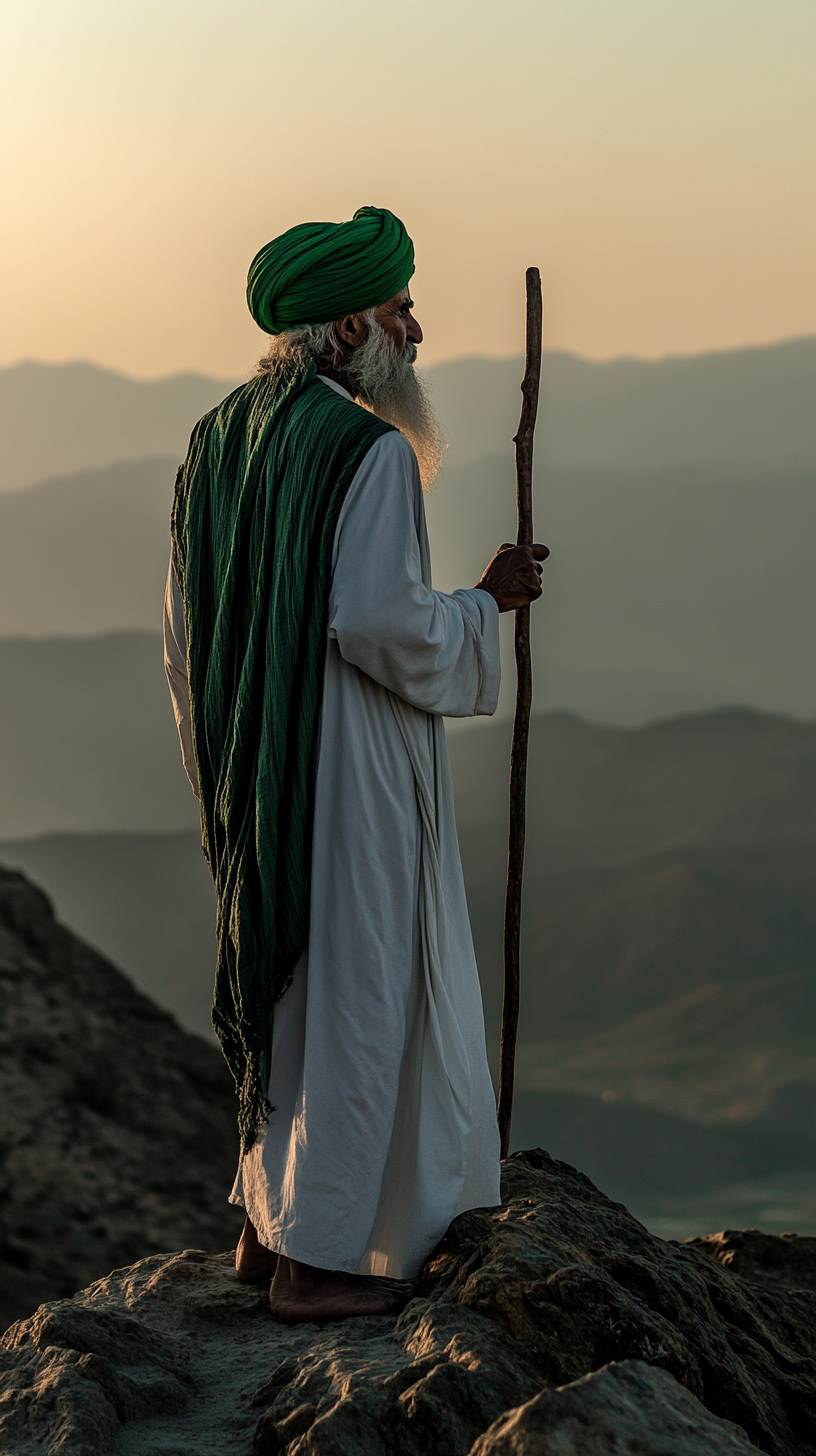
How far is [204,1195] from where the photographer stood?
9.47 metres

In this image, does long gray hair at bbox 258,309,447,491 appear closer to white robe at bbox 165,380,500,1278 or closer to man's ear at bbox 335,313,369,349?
man's ear at bbox 335,313,369,349

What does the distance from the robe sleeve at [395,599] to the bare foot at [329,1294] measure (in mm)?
1188

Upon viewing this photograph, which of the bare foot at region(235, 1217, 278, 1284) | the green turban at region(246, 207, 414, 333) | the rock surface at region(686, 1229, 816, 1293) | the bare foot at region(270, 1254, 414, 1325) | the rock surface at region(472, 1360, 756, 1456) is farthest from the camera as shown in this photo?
the rock surface at region(686, 1229, 816, 1293)

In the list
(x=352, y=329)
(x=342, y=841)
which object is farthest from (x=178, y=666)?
(x=352, y=329)

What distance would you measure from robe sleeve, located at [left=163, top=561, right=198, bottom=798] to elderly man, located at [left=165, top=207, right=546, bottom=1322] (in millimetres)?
314

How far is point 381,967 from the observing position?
2965mm

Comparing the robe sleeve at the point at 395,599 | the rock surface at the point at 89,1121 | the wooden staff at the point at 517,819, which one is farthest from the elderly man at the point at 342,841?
the rock surface at the point at 89,1121

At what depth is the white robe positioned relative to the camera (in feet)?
9.66

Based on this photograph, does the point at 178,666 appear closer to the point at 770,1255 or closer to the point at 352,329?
the point at 352,329

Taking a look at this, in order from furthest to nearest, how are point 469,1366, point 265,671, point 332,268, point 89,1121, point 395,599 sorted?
point 89,1121, point 332,268, point 265,671, point 395,599, point 469,1366

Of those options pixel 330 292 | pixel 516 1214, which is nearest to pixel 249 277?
pixel 330 292

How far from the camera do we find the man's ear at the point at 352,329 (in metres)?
3.26

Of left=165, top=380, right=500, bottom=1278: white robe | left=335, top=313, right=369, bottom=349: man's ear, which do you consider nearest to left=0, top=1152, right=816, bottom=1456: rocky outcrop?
left=165, top=380, right=500, bottom=1278: white robe

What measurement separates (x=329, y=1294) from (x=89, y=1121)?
6983 mm
